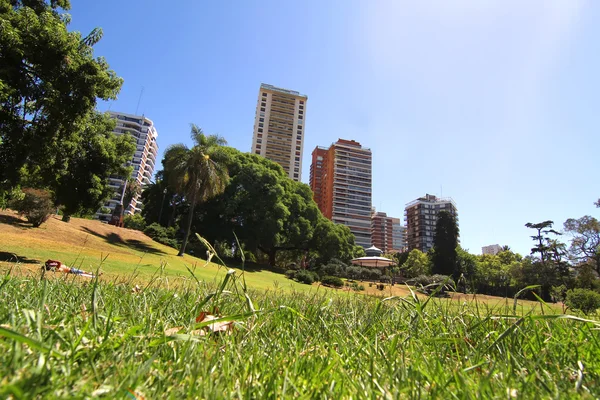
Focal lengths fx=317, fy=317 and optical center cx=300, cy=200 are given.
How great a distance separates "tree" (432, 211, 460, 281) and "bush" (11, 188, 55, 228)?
51.9 meters

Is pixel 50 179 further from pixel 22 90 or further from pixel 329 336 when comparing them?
pixel 329 336

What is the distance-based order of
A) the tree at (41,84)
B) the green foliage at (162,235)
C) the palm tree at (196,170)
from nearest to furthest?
the tree at (41,84), the palm tree at (196,170), the green foliage at (162,235)

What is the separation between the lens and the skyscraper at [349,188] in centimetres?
11694

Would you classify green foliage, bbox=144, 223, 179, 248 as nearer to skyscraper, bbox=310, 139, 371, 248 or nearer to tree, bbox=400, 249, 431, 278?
tree, bbox=400, 249, 431, 278

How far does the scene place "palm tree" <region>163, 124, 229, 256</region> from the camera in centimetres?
3031

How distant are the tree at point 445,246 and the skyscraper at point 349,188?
60944 mm

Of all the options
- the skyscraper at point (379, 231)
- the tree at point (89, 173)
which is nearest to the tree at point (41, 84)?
the tree at point (89, 173)

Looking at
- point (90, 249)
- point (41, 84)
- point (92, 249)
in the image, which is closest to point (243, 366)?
point (41, 84)

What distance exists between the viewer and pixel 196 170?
30.6m

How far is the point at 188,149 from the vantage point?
3172 centimetres

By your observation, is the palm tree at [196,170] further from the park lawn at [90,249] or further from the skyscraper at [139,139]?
the skyscraper at [139,139]

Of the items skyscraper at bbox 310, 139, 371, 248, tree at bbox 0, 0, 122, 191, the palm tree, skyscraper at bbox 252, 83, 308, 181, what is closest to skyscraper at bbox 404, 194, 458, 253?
skyscraper at bbox 310, 139, 371, 248

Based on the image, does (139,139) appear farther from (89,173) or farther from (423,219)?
(89,173)

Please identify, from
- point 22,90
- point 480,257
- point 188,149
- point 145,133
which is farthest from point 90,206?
point 145,133
